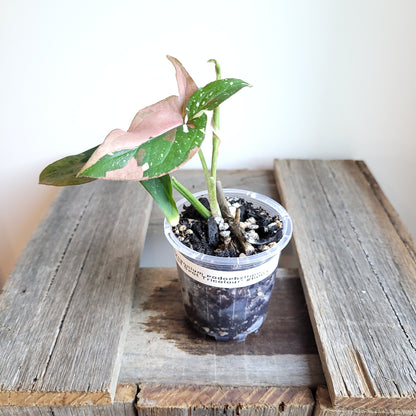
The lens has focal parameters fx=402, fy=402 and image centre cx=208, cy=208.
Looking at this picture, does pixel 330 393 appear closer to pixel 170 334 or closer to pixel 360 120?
pixel 170 334

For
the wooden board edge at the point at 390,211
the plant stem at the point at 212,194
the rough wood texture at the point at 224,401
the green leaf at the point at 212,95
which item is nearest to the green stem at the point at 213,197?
the plant stem at the point at 212,194

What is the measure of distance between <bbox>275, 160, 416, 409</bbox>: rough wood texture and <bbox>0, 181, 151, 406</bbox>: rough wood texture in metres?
0.32

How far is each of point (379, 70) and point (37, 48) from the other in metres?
0.78

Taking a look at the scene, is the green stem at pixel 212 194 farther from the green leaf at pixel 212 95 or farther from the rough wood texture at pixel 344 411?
the rough wood texture at pixel 344 411

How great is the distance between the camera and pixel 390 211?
0.88 metres

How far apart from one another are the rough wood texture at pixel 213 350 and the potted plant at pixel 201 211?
0.10 ft

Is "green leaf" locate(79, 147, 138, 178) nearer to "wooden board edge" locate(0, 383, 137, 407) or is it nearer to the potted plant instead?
the potted plant

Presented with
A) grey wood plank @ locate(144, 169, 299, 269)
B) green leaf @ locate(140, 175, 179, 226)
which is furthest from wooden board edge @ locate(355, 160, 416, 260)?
green leaf @ locate(140, 175, 179, 226)

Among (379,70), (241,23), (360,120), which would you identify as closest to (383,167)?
(360,120)

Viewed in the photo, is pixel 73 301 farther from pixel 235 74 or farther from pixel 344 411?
pixel 235 74

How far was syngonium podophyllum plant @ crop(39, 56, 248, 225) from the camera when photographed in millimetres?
452

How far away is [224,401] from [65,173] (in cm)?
39

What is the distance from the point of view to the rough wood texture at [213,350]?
0.59m

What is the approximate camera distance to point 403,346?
0.60 m
